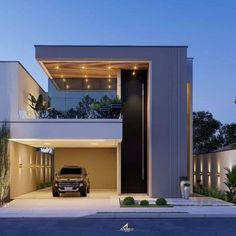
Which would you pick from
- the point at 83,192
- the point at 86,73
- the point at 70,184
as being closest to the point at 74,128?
the point at 70,184

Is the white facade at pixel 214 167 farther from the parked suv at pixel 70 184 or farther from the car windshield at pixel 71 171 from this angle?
the car windshield at pixel 71 171

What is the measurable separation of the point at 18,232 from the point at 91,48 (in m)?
13.0

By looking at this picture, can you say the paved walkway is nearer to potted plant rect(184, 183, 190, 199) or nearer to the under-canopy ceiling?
potted plant rect(184, 183, 190, 199)

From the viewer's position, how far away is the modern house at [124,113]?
2314cm

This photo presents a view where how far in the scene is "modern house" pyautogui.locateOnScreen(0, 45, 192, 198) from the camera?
23.1 meters

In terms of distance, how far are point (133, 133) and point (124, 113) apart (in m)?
1.18

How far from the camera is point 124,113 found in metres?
27.0

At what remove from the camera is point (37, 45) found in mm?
24125

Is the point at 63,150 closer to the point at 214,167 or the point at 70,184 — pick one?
the point at 70,184

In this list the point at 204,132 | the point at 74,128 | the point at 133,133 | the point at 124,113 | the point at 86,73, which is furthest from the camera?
the point at 204,132

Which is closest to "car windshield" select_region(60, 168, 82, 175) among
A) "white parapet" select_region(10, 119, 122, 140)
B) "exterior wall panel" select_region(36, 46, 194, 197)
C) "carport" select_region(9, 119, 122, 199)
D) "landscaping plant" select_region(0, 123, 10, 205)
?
"carport" select_region(9, 119, 122, 199)

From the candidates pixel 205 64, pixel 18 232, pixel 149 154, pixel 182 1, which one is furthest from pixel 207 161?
pixel 205 64

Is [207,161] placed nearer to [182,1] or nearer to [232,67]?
[182,1]

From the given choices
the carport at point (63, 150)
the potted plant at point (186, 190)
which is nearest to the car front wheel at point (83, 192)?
the carport at point (63, 150)
